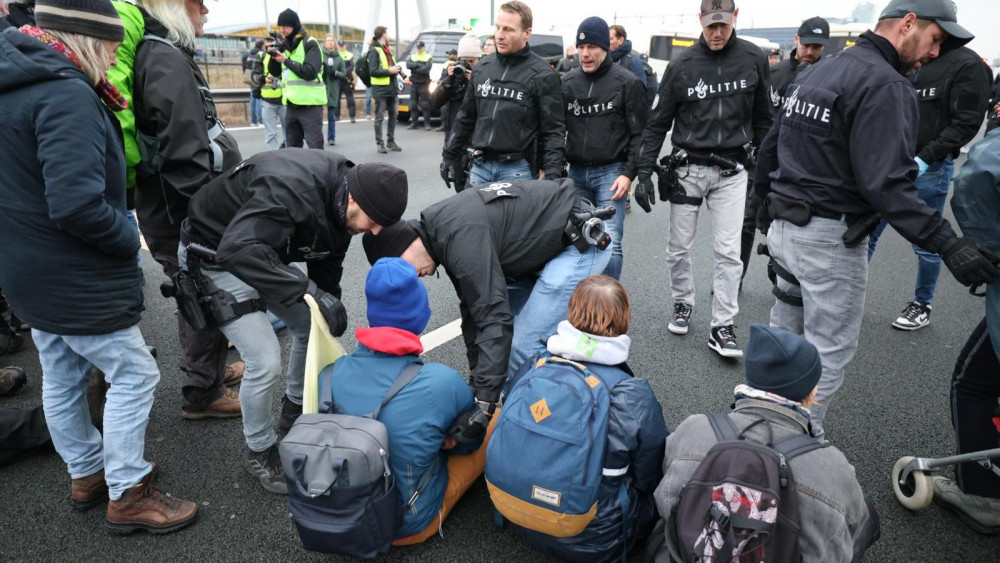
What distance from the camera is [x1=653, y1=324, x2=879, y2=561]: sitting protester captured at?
1.66 metres

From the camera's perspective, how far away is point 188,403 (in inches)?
123

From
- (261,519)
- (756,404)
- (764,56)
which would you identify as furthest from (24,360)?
(764,56)

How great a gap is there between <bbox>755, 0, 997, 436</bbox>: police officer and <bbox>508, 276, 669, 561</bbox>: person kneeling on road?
3.14 ft

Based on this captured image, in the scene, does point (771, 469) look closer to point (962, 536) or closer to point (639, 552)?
point (639, 552)

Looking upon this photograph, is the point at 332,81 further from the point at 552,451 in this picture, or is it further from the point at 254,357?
the point at 552,451

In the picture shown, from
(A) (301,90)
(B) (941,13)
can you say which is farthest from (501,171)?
(A) (301,90)

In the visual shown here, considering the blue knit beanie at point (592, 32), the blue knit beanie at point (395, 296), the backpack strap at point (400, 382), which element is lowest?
the backpack strap at point (400, 382)

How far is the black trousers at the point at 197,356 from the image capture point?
305cm

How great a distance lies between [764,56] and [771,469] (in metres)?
3.02

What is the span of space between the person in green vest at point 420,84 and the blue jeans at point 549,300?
10241 millimetres

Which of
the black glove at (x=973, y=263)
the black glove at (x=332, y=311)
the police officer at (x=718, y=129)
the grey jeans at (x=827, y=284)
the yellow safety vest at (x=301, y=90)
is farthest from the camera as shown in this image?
the yellow safety vest at (x=301, y=90)

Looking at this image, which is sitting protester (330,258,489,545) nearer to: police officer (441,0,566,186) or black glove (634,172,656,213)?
black glove (634,172,656,213)

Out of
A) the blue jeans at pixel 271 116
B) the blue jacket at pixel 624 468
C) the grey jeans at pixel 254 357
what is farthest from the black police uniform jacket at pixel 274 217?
the blue jeans at pixel 271 116

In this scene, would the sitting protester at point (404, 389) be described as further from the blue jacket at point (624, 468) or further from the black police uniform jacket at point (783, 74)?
the black police uniform jacket at point (783, 74)
